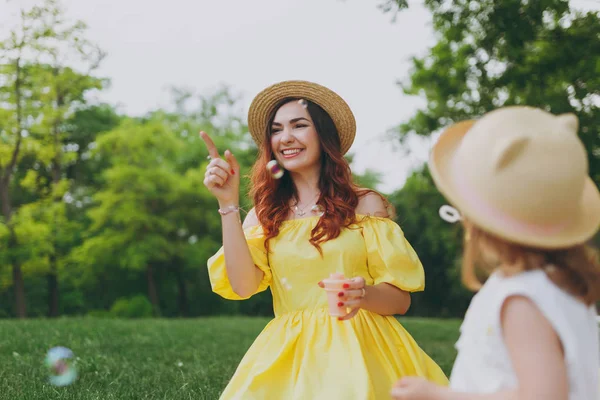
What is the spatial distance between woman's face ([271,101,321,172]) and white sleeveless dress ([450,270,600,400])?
1.75 meters

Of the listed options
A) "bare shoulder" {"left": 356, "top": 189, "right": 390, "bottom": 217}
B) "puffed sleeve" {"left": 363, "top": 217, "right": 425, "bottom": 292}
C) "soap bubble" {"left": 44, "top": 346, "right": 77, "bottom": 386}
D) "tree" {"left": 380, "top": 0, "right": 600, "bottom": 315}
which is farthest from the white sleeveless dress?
"tree" {"left": 380, "top": 0, "right": 600, "bottom": 315}

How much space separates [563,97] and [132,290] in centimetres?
2280

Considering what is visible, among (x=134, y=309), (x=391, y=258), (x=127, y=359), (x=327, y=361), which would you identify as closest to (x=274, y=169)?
(x=391, y=258)

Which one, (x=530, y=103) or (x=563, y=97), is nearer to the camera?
(x=563, y=97)

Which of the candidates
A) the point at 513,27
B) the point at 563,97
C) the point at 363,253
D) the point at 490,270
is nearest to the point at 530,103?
the point at 563,97

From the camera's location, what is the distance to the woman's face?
11.0 ft

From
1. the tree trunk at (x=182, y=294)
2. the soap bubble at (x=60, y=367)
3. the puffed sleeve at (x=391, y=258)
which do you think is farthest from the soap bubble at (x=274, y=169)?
Result: the tree trunk at (x=182, y=294)

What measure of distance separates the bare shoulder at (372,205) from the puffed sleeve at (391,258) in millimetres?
115

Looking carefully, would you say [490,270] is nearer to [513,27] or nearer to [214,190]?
[214,190]

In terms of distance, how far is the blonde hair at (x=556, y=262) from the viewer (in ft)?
5.27

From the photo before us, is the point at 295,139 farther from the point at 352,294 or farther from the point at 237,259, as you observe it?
the point at 352,294

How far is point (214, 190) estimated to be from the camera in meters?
3.00

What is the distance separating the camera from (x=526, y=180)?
154 cm

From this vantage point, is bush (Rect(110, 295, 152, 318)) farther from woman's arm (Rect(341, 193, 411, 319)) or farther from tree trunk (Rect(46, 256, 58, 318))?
woman's arm (Rect(341, 193, 411, 319))
